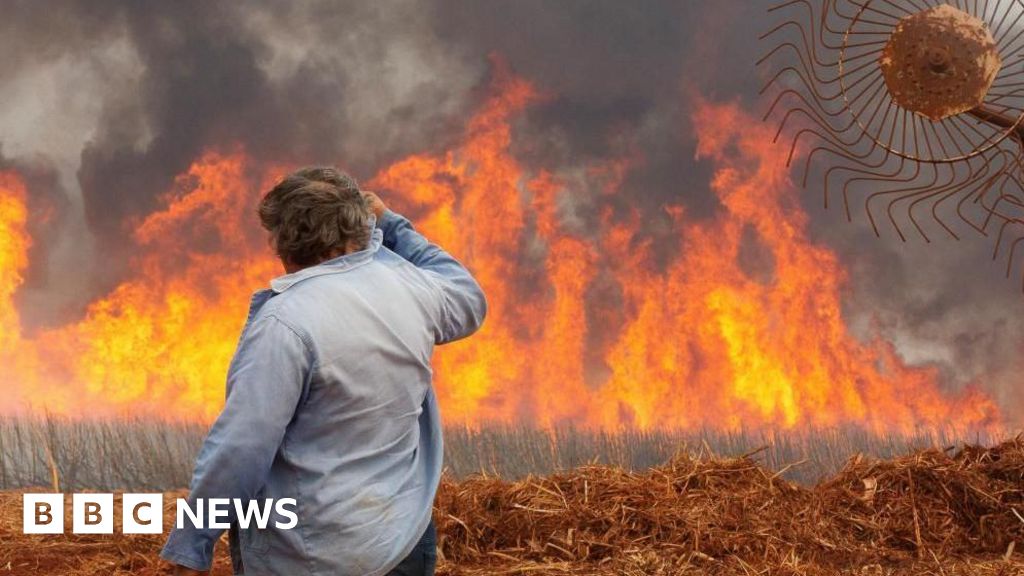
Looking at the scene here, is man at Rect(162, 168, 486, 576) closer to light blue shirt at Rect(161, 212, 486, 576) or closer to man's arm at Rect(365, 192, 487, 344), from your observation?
light blue shirt at Rect(161, 212, 486, 576)

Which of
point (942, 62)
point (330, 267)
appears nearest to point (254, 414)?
point (330, 267)

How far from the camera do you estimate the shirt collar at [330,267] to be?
2.01 metres

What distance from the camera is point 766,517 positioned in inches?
195

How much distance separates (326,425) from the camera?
199 centimetres

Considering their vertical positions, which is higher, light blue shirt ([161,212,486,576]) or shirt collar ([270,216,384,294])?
shirt collar ([270,216,384,294])

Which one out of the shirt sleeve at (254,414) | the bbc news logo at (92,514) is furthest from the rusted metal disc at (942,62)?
the bbc news logo at (92,514)

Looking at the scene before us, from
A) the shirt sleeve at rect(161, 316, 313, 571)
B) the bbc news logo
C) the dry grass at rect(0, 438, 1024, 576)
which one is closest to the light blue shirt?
the shirt sleeve at rect(161, 316, 313, 571)

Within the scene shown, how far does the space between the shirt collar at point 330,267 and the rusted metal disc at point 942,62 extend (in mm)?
2050

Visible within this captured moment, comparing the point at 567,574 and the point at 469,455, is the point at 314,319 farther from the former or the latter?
the point at 469,455

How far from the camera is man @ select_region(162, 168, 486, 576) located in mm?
1911

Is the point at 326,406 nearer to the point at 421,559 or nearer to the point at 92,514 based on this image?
the point at 421,559

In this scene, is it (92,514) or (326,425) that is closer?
(326,425)

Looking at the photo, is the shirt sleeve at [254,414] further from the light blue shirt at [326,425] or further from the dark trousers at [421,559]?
the dark trousers at [421,559]

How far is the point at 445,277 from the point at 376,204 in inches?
10.0
